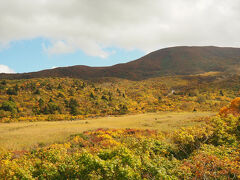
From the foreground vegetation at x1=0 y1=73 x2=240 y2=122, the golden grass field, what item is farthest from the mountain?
the golden grass field

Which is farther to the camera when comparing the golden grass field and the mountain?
the mountain

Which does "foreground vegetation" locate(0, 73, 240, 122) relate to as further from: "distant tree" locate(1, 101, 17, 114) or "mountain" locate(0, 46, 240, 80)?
"mountain" locate(0, 46, 240, 80)

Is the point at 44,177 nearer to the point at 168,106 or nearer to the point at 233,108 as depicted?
the point at 233,108

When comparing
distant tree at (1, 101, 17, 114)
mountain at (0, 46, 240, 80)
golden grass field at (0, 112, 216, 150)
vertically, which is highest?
mountain at (0, 46, 240, 80)

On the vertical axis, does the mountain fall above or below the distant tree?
above

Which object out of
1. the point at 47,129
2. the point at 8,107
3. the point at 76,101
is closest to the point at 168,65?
the point at 76,101

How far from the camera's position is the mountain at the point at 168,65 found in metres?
101

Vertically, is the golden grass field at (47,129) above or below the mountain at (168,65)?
below

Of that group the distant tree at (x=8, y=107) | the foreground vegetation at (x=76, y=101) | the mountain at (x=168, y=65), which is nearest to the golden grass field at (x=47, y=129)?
the distant tree at (x=8, y=107)

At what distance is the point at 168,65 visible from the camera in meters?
127

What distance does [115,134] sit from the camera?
56.6 feet

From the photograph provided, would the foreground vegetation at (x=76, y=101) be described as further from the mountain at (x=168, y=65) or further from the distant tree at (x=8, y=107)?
the mountain at (x=168, y=65)

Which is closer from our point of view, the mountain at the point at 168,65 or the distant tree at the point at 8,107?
the distant tree at the point at 8,107

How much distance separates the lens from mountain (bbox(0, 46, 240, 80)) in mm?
101062
